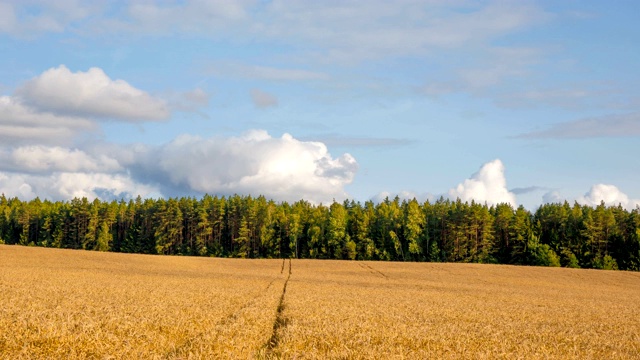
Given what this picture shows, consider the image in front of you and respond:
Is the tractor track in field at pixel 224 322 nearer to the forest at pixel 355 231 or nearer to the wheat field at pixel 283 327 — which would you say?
the wheat field at pixel 283 327

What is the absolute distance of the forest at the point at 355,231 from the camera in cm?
10712

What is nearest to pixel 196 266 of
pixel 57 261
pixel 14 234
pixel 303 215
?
pixel 57 261

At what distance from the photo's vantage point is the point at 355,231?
121 metres

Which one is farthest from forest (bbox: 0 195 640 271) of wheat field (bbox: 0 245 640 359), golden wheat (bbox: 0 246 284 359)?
golden wheat (bbox: 0 246 284 359)

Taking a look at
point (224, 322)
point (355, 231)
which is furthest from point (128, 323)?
point (355, 231)

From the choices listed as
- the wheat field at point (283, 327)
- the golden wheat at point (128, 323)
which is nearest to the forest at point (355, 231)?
the wheat field at point (283, 327)

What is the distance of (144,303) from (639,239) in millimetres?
100416

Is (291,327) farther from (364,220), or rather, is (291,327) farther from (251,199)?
(251,199)

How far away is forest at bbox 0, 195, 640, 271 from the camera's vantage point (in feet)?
351

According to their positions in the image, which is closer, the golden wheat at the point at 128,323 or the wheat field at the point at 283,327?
the golden wheat at the point at 128,323

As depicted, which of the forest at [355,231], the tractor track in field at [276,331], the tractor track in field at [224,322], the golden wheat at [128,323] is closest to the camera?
the golden wheat at [128,323]

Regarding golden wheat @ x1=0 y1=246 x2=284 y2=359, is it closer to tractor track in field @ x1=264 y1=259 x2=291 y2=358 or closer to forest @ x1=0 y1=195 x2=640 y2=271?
tractor track in field @ x1=264 y1=259 x2=291 y2=358

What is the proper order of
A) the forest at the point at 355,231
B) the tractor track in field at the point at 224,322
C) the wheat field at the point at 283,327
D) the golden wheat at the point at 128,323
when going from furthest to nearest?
the forest at the point at 355,231, the tractor track in field at the point at 224,322, the wheat field at the point at 283,327, the golden wheat at the point at 128,323

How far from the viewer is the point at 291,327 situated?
789 inches
